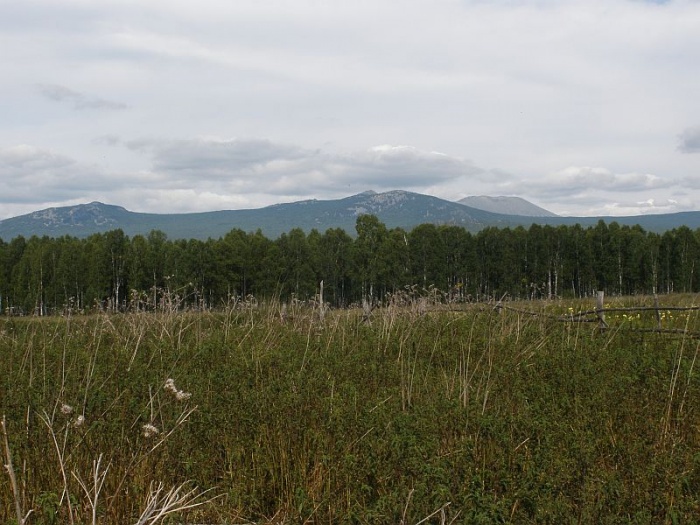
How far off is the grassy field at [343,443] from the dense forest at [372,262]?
185ft

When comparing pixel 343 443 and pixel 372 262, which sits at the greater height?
pixel 372 262

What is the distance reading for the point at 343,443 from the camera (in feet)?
15.1

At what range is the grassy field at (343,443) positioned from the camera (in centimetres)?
375

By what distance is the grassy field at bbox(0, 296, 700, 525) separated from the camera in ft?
12.3

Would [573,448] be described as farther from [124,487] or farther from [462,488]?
[124,487]

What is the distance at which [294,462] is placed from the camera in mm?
4672

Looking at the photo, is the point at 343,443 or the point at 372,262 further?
the point at 372,262

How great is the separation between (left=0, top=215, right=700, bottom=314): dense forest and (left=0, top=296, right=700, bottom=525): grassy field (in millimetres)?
56265

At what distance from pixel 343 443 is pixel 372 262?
61329 millimetres

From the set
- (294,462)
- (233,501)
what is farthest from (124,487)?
(294,462)

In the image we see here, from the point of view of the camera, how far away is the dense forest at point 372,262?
6506 cm

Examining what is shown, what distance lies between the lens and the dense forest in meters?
65.1

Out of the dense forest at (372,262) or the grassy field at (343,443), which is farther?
the dense forest at (372,262)

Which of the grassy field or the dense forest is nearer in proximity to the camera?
the grassy field
